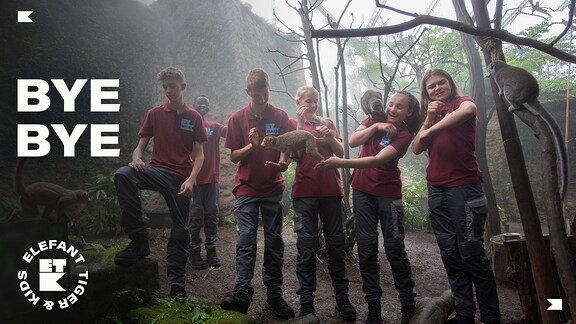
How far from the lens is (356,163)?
89.2 inches

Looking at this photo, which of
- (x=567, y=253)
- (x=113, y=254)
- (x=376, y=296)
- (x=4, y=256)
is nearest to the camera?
(x=567, y=253)

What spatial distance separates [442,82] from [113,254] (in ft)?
9.40

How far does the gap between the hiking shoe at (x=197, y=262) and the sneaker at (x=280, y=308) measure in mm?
1546

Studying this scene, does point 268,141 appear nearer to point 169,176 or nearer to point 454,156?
point 169,176

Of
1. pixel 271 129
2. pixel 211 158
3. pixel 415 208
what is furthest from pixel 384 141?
pixel 415 208

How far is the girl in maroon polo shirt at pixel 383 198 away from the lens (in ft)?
7.77

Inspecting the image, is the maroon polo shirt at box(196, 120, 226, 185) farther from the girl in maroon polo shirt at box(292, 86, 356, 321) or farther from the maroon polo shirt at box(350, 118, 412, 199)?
the maroon polo shirt at box(350, 118, 412, 199)

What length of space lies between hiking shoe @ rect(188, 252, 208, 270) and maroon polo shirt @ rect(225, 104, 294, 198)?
5.48ft

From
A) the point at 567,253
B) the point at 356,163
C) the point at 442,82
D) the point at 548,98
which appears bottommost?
the point at 567,253

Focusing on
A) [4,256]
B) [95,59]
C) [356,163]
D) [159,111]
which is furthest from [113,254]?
[95,59]

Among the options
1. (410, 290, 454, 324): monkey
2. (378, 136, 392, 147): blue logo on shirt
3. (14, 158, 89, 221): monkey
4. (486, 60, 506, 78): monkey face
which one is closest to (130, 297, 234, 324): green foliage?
(14, 158, 89, 221): monkey

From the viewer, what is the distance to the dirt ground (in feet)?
8.98

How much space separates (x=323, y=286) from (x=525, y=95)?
2.71 metres

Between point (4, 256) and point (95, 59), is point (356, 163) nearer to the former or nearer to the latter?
point (4, 256)
